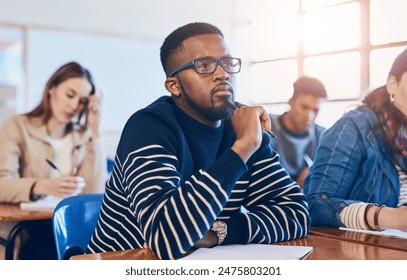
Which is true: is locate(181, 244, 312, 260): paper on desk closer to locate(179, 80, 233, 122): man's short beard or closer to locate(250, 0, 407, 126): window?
locate(179, 80, 233, 122): man's short beard

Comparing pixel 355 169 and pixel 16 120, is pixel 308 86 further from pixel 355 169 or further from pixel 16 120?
pixel 16 120

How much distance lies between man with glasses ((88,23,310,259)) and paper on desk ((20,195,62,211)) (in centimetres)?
56

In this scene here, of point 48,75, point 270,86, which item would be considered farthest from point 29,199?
point 270,86

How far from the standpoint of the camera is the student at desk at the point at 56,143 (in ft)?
6.29

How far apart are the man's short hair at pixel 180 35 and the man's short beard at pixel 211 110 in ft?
0.26

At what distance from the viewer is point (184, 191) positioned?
96 centimetres

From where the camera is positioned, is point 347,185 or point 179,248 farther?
point 347,185

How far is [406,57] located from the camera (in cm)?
146

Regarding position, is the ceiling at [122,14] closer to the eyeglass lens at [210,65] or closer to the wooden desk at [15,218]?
the eyeglass lens at [210,65]

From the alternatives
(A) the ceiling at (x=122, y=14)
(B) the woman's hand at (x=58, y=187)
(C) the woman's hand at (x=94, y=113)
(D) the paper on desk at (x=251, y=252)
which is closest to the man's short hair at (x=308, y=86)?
(A) the ceiling at (x=122, y=14)

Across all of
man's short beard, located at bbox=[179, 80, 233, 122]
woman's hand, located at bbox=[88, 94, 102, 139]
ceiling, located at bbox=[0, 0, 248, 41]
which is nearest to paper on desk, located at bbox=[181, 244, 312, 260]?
man's short beard, located at bbox=[179, 80, 233, 122]

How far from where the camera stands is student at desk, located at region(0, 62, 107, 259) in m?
1.92
